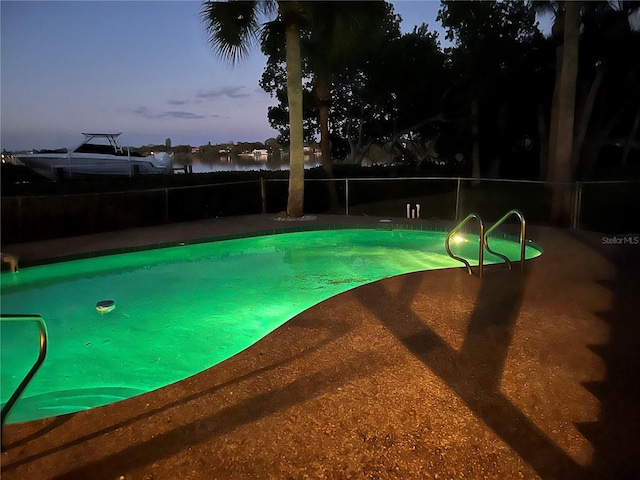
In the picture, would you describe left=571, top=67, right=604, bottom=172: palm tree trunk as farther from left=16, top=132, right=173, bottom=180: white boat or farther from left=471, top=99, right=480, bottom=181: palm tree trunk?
left=16, top=132, right=173, bottom=180: white boat

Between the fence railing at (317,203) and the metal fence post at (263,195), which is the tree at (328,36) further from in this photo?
the metal fence post at (263,195)

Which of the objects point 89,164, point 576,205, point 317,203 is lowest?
point 317,203

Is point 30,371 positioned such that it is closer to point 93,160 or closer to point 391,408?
point 391,408

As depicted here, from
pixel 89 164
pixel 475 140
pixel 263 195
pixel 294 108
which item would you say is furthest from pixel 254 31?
pixel 475 140

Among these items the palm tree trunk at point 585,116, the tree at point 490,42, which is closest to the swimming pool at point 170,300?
the palm tree trunk at point 585,116

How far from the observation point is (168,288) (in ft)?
21.1

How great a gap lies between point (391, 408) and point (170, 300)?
4.07 m

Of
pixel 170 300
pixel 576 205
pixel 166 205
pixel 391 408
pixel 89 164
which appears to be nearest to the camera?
pixel 391 408

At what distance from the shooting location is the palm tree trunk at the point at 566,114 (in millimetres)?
8805

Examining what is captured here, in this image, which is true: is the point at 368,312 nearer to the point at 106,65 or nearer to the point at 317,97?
the point at 317,97

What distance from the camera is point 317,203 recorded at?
499 inches

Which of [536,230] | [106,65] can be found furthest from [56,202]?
[106,65]

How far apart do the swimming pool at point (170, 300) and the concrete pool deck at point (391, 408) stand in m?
1.28

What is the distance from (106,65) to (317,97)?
8296mm
